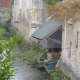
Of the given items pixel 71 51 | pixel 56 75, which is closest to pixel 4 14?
pixel 56 75

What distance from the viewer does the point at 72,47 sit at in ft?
35.2

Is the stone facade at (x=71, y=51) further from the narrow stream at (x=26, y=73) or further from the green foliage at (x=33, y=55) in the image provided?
the green foliage at (x=33, y=55)

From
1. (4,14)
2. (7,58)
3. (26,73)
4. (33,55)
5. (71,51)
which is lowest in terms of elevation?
(26,73)

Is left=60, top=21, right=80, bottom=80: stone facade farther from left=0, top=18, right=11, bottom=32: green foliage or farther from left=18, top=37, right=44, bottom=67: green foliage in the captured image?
left=0, top=18, right=11, bottom=32: green foliage

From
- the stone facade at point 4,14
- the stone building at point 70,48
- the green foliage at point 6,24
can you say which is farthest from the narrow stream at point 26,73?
the stone facade at point 4,14

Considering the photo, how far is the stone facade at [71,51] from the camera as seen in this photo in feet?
32.4

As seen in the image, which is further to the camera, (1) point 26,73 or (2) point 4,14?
(2) point 4,14

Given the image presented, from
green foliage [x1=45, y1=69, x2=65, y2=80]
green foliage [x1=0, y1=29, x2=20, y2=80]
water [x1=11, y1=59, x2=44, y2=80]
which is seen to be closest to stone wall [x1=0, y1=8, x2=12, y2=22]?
water [x1=11, y1=59, x2=44, y2=80]

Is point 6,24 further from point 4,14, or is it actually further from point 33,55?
point 33,55

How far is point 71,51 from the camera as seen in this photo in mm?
10789

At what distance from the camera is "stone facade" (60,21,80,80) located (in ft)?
32.4

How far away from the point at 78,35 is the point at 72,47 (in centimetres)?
104

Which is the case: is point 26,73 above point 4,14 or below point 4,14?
below

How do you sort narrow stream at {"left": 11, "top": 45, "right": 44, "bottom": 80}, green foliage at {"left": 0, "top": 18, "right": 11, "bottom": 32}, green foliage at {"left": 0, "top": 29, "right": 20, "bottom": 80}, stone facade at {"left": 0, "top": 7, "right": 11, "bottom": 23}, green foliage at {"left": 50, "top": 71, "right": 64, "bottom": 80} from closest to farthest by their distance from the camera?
green foliage at {"left": 0, "top": 29, "right": 20, "bottom": 80}, green foliage at {"left": 50, "top": 71, "right": 64, "bottom": 80}, narrow stream at {"left": 11, "top": 45, "right": 44, "bottom": 80}, green foliage at {"left": 0, "top": 18, "right": 11, "bottom": 32}, stone facade at {"left": 0, "top": 7, "right": 11, "bottom": 23}
